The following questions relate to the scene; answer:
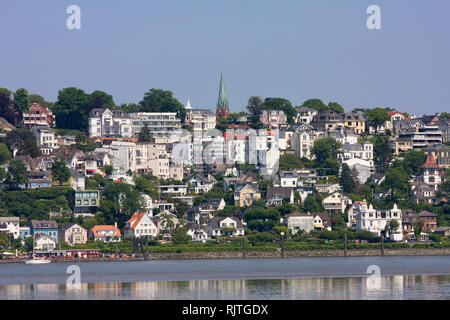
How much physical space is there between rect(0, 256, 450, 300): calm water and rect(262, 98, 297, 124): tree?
53.0 m

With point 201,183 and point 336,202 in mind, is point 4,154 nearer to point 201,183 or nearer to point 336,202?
point 201,183

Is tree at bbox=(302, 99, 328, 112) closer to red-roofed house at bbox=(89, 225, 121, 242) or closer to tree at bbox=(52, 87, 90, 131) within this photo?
tree at bbox=(52, 87, 90, 131)

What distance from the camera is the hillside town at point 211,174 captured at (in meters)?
100

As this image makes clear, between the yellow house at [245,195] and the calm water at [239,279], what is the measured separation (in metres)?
18.0

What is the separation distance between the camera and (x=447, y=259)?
A: 90.1 metres

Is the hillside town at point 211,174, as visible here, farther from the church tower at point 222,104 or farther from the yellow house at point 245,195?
the church tower at point 222,104

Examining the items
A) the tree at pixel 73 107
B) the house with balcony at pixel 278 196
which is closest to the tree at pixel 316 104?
the tree at pixel 73 107

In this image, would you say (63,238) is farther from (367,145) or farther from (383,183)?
(367,145)

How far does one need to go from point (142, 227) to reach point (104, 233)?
3.09 m

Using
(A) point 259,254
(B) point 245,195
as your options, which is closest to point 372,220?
(A) point 259,254

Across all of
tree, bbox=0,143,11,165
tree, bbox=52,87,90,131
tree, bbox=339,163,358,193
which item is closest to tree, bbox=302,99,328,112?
tree, bbox=52,87,90,131

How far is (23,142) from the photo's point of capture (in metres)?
119
